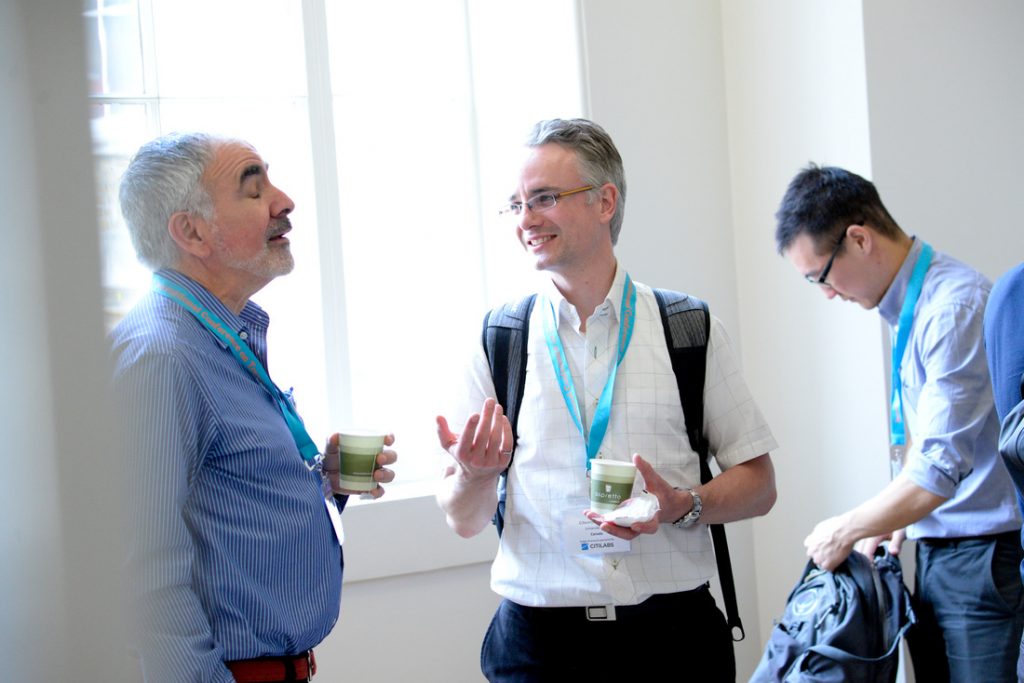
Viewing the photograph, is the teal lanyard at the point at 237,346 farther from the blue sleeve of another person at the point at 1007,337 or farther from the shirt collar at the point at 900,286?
the shirt collar at the point at 900,286

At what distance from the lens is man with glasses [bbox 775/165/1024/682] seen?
227 centimetres

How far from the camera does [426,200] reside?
375 centimetres

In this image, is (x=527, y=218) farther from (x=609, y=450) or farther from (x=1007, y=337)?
(x=1007, y=337)

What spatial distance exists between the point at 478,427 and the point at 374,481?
29cm

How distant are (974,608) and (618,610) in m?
1.05

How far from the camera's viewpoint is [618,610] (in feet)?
6.06

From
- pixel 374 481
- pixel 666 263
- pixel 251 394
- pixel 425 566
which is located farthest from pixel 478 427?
pixel 666 263

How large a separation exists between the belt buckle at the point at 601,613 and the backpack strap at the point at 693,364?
28cm

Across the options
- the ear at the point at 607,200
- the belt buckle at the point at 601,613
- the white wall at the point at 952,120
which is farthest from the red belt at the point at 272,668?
the white wall at the point at 952,120

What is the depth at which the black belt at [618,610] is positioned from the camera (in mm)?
1837

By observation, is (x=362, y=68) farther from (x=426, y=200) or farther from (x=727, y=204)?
(x=727, y=204)

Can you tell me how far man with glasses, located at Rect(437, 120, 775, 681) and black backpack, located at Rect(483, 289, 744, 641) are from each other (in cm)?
2

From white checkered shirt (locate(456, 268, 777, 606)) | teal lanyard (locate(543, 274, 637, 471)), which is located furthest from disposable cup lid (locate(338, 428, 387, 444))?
teal lanyard (locate(543, 274, 637, 471))

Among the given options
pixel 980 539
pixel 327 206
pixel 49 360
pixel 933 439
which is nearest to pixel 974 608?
pixel 980 539
